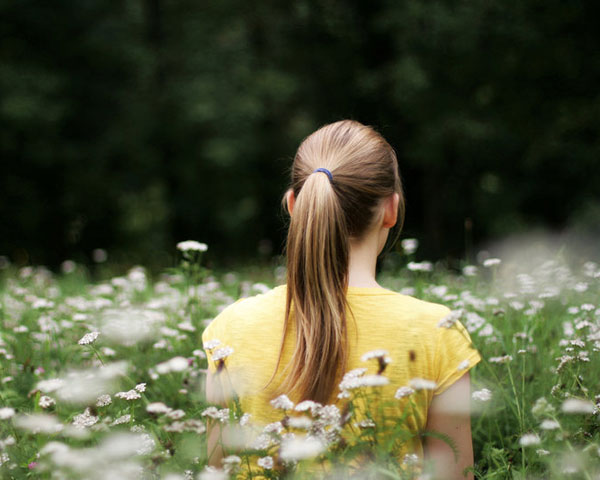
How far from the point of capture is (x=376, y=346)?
1638 millimetres

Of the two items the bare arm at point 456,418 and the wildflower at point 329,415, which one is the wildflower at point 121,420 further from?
the bare arm at point 456,418

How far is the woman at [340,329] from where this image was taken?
1.61 meters

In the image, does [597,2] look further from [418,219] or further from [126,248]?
[126,248]

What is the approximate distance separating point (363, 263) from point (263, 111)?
490 inches

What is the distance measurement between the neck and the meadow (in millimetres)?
306

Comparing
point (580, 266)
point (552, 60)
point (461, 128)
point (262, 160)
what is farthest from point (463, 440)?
point (262, 160)

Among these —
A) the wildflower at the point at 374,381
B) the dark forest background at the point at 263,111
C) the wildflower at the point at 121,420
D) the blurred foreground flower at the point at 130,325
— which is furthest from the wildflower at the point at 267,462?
the dark forest background at the point at 263,111

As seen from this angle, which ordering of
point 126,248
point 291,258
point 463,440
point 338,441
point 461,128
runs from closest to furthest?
point 338,441 < point 463,440 < point 291,258 < point 461,128 < point 126,248

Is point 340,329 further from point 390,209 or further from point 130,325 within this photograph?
point 130,325

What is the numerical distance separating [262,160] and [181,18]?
181 inches

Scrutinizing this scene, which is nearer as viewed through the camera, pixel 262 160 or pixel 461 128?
pixel 461 128

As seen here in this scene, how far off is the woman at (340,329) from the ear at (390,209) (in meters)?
0.05

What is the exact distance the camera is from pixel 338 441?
131 centimetres

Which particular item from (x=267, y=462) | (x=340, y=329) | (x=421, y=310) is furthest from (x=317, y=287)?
(x=267, y=462)
